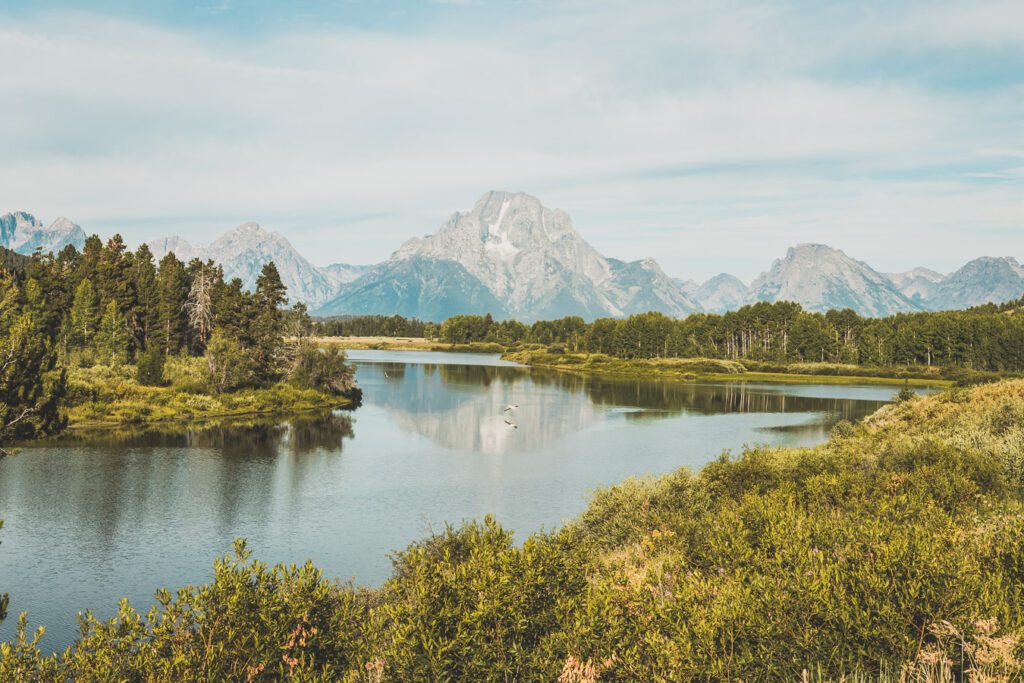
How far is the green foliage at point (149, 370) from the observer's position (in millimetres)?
90875

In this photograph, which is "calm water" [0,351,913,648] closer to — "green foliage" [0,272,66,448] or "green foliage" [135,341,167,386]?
"green foliage" [0,272,66,448]

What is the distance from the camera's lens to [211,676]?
12852 millimetres

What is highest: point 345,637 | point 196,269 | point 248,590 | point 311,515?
point 196,269

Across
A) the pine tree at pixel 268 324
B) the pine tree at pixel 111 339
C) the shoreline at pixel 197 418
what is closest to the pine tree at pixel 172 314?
the pine tree at pixel 111 339

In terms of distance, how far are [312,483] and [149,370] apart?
50.0m

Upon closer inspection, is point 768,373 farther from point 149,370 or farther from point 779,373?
point 149,370

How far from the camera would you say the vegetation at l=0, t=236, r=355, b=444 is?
84625mm

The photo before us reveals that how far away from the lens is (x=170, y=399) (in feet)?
282

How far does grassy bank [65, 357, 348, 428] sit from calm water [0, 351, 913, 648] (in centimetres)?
686

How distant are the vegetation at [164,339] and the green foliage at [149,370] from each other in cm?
14

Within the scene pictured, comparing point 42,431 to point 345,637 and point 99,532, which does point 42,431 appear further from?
point 345,637

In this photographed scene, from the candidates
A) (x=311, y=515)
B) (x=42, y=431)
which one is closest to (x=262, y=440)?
(x=311, y=515)

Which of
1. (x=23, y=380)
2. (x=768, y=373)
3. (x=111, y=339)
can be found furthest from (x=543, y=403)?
(x=768, y=373)

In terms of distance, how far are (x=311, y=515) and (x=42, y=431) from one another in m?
18.6
